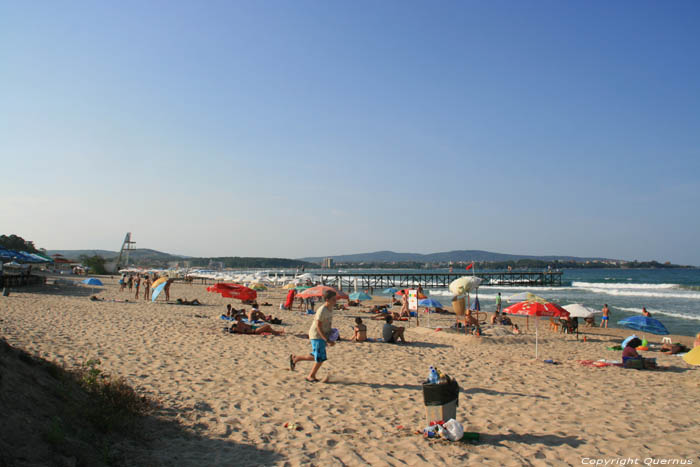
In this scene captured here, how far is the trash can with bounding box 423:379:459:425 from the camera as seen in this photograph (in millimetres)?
4598

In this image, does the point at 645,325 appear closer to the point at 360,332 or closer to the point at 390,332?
the point at 390,332

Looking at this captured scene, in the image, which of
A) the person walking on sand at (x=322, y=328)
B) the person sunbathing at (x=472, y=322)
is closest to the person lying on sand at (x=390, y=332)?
the person sunbathing at (x=472, y=322)

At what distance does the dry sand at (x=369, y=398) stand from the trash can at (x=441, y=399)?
0.31 metres

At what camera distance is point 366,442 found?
452cm

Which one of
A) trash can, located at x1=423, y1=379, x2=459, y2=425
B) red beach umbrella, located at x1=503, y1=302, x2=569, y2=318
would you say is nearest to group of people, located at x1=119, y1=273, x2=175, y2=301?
red beach umbrella, located at x1=503, y1=302, x2=569, y2=318

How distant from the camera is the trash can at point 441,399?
15.1ft

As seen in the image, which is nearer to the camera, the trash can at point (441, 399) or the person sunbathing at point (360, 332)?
the trash can at point (441, 399)

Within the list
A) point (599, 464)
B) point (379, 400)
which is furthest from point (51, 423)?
point (599, 464)

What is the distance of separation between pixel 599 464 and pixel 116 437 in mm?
4810

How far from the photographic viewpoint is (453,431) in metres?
4.55

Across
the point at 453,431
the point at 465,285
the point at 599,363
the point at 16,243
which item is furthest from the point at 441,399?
the point at 16,243

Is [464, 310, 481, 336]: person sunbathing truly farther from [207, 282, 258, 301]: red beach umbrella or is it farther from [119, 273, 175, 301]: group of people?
[119, 273, 175, 301]: group of people

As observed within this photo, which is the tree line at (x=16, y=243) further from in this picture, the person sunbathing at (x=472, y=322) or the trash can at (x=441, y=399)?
the trash can at (x=441, y=399)

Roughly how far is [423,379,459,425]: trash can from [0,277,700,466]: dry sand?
309 millimetres
